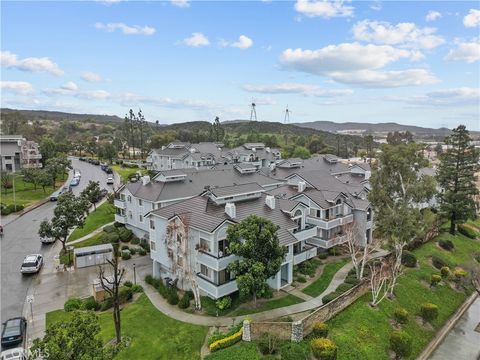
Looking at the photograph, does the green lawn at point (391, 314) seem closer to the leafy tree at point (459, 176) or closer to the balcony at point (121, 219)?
the leafy tree at point (459, 176)

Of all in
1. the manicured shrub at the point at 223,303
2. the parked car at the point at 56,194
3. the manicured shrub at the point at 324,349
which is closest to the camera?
the manicured shrub at the point at 324,349

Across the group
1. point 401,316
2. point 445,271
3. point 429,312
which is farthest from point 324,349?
point 445,271

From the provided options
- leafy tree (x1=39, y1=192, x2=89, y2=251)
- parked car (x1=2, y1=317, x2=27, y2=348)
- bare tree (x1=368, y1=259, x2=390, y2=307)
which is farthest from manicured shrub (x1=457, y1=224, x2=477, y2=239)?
parked car (x1=2, y1=317, x2=27, y2=348)

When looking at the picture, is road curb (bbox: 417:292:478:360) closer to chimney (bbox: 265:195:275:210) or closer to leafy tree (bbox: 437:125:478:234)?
leafy tree (bbox: 437:125:478:234)

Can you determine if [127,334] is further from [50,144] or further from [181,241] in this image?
[50,144]

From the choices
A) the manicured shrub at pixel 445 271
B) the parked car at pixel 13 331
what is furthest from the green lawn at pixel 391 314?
the parked car at pixel 13 331
